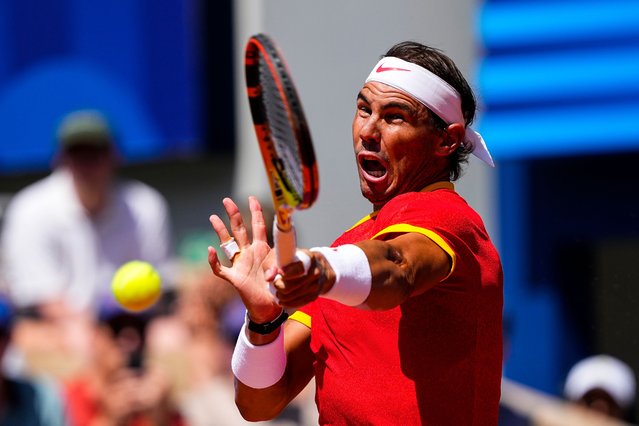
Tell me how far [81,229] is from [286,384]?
439 cm

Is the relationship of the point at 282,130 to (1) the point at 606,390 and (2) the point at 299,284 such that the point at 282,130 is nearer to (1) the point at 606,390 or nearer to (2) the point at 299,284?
(2) the point at 299,284

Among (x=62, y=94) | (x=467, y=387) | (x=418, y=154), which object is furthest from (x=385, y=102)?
(x=62, y=94)

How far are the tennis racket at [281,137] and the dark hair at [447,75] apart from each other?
476mm

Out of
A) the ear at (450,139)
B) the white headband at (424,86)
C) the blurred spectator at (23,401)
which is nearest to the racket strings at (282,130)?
the white headband at (424,86)

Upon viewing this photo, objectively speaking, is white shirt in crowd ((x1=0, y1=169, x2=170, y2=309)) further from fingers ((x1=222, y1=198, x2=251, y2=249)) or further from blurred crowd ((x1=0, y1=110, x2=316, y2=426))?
fingers ((x1=222, y1=198, x2=251, y2=249))

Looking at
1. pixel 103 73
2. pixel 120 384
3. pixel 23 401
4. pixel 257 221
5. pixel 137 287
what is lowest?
pixel 23 401

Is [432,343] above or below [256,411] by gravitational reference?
above

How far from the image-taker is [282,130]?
2.80 metres

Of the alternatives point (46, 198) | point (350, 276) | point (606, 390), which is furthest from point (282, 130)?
point (46, 198)

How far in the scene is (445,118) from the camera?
10.4 ft

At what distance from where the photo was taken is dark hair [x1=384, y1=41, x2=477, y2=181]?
3.23m

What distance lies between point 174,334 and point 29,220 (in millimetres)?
1262

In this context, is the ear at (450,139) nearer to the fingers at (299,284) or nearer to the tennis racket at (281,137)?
the tennis racket at (281,137)

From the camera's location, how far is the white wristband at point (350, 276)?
268cm
